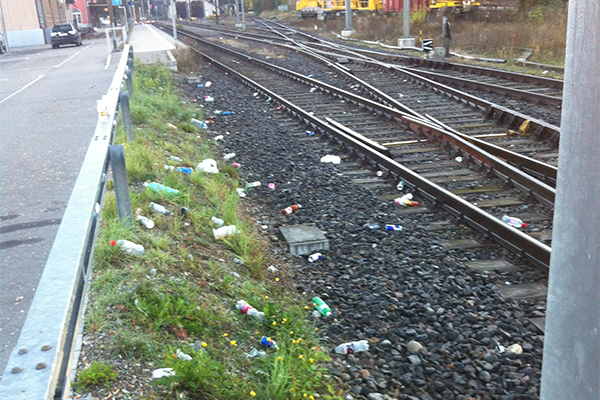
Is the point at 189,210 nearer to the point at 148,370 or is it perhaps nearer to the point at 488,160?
the point at 148,370

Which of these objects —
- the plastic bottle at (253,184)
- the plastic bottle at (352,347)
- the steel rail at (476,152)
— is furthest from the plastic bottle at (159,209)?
the steel rail at (476,152)

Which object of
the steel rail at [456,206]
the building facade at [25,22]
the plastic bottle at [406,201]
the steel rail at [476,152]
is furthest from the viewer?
the building facade at [25,22]

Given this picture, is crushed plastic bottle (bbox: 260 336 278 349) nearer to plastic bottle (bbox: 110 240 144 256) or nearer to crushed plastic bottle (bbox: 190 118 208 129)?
plastic bottle (bbox: 110 240 144 256)

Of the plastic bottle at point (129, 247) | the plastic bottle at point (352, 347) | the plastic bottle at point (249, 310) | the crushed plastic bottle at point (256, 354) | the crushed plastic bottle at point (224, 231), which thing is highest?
the plastic bottle at point (129, 247)

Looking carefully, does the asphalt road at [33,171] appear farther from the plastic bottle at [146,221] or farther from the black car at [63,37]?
the black car at [63,37]

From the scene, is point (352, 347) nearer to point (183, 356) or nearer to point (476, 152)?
point (183, 356)

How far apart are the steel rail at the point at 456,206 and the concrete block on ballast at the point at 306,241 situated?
1.52m

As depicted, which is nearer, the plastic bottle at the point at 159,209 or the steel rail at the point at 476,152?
the plastic bottle at the point at 159,209

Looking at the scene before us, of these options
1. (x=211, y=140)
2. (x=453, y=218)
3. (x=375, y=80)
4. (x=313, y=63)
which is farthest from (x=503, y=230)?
(x=313, y=63)

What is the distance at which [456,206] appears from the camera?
6520mm

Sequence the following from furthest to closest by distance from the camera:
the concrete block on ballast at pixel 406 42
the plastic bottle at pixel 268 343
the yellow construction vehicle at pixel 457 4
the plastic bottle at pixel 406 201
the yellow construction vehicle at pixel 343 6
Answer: the yellow construction vehicle at pixel 343 6, the yellow construction vehicle at pixel 457 4, the concrete block on ballast at pixel 406 42, the plastic bottle at pixel 406 201, the plastic bottle at pixel 268 343

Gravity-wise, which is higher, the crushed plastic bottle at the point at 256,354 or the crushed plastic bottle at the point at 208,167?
the crushed plastic bottle at the point at 208,167

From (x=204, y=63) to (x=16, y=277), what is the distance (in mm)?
18947

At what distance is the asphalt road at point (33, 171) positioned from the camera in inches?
176
